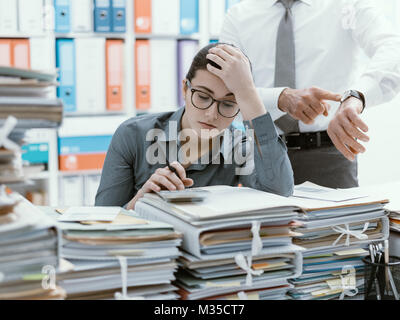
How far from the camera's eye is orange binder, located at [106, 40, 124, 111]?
2.61 metres

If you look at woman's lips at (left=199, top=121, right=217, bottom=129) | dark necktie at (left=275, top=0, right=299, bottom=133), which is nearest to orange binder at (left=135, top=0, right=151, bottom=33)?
dark necktie at (left=275, top=0, right=299, bottom=133)

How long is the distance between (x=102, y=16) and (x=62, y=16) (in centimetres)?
22

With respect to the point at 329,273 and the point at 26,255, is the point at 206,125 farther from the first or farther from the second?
the point at 26,255

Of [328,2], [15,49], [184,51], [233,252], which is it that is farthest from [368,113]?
[233,252]

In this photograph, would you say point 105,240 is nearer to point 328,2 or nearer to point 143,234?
point 143,234

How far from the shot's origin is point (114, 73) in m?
2.64

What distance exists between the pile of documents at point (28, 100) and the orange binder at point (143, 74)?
6.74 ft

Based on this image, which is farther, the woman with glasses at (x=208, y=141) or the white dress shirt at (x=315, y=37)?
the white dress shirt at (x=315, y=37)

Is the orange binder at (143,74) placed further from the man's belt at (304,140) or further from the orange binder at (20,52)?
the man's belt at (304,140)

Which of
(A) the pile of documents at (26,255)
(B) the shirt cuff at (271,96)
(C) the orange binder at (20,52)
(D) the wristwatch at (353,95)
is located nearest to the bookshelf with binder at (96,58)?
(C) the orange binder at (20,52)

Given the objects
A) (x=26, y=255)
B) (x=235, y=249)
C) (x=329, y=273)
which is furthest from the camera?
(x=329, y=273)

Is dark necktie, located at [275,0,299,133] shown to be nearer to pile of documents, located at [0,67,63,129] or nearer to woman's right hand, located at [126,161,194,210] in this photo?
woman's right hand, located at [126,161,194,210]

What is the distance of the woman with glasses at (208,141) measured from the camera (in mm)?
1128

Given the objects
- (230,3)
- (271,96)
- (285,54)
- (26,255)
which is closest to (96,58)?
(230,3)
